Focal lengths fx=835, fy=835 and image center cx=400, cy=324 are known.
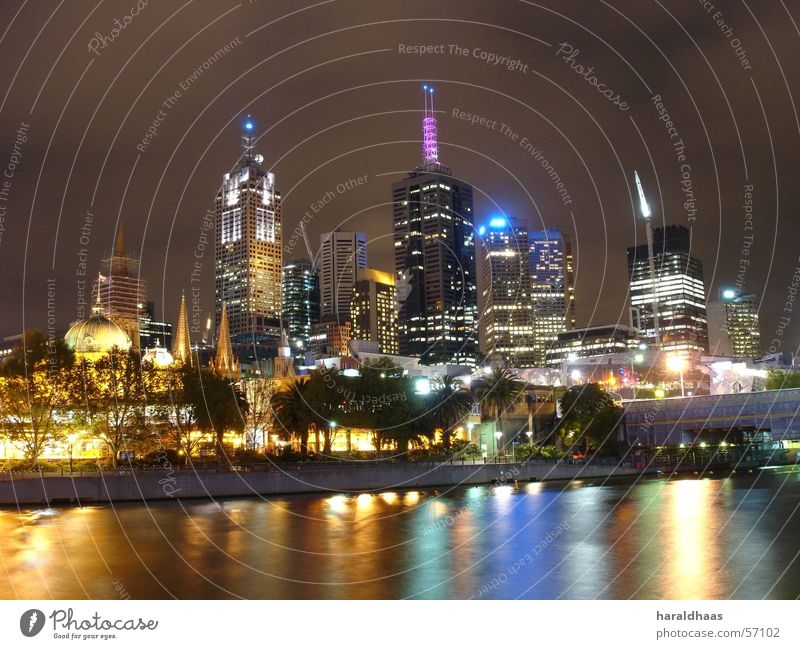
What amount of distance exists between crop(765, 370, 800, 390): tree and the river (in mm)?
77664

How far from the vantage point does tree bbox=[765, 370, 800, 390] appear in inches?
5143

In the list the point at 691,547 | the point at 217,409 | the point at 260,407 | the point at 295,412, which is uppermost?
the point at 217,409

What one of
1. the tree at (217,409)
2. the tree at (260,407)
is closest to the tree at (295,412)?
the tree at (260,407)

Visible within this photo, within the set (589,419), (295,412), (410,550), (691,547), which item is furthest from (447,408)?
(691,547)

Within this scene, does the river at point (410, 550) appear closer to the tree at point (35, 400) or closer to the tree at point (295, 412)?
the tree at point (35, 400)

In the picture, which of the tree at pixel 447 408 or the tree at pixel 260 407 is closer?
the tree at pixel 447 408

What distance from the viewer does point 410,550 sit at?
115 feet

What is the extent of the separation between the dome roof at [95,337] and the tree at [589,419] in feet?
207

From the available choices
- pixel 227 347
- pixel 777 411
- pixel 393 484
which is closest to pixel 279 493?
pixel 393 484

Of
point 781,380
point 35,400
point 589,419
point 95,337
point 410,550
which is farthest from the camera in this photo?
point 781,380

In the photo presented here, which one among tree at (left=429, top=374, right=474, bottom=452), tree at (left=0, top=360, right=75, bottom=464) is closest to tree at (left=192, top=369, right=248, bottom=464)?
tree at (left=0, top=360, right=75, bottom=464)

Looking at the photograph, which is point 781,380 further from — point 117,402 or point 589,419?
point 117,402

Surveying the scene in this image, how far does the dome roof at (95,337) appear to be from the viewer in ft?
385

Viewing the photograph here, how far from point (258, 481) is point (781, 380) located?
10069 centimetres
